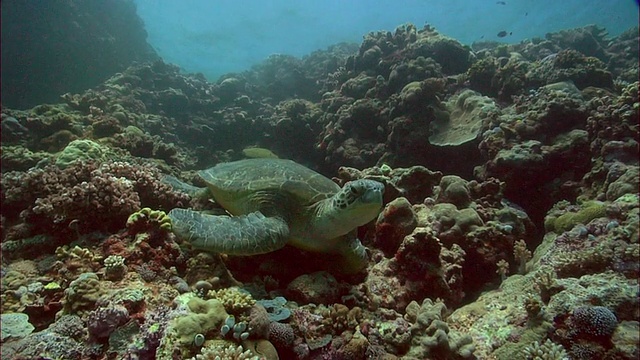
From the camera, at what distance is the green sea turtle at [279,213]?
3.77 m

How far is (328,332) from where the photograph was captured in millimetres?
3461

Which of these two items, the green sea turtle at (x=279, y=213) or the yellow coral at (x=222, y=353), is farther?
the green sea turtle at (x=279, y=213)

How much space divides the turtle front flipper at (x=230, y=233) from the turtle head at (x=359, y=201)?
2.64 ft

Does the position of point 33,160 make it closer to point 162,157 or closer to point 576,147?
point 162,157

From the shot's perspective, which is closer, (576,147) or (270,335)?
(270,335)

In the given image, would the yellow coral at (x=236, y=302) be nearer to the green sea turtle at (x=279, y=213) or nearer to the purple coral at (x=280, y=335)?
the purple coral at (x=280, y=335)

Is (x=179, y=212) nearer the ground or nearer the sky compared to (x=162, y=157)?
nearer the ground

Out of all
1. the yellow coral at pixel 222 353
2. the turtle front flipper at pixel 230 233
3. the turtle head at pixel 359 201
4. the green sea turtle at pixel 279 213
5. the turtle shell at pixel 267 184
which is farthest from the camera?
the turtle shell at pixel 267 184

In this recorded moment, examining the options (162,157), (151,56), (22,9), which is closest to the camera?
(162,157)

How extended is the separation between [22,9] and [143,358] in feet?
70.0

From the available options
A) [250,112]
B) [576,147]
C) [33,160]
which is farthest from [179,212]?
[250,112]

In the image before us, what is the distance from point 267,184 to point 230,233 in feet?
3.75

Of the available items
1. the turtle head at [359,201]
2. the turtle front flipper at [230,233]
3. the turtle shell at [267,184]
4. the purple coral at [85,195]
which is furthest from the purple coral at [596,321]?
the purple coral at [85,195]

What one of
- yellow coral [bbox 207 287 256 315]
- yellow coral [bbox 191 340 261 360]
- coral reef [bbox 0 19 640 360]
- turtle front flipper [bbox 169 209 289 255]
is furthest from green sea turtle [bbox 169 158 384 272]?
yellow coral [bbox 191 340 261 360]
